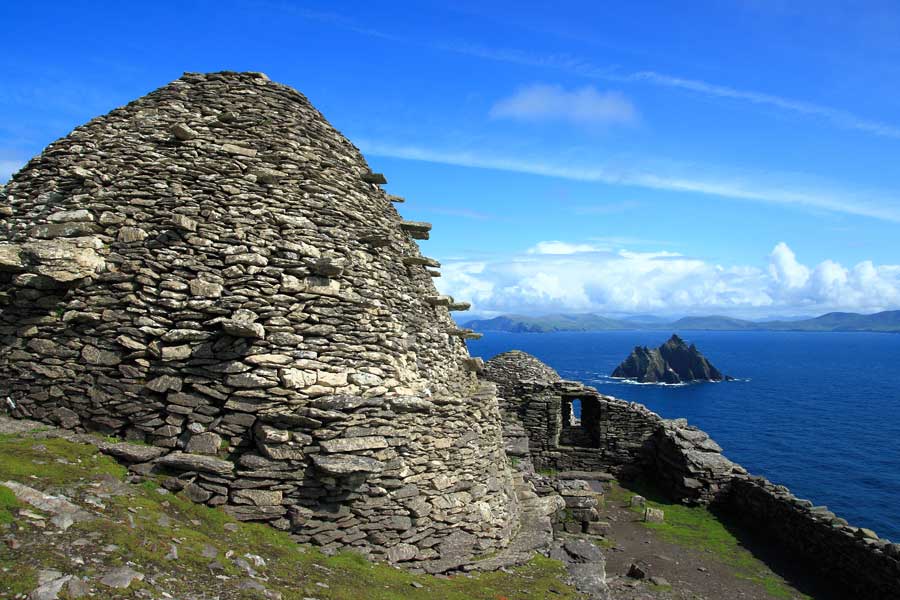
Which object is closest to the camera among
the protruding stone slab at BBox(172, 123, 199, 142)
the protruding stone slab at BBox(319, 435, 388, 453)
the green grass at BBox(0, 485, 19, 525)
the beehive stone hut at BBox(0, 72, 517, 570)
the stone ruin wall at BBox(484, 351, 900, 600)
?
the green grass at BBox(0, 485, 19, 525)

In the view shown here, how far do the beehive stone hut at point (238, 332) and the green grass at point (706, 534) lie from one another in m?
8.94

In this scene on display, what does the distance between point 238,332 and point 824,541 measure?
1874 cm

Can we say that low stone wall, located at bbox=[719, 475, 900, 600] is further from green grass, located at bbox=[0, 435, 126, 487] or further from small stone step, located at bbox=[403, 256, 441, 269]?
green grass, located at bbox=[0, 435, 126, 487]

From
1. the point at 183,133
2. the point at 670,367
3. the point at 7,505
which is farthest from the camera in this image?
the point at 670,367

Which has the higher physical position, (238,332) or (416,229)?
(416,229)

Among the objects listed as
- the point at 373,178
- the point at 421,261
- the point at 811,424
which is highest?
the point at 373,178

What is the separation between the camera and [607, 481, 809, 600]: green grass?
16562 millimetres

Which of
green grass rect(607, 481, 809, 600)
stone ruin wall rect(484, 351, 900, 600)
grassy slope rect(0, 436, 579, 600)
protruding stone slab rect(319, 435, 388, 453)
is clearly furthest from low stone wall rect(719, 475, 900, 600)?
protruding stone slab rect(319, 435, 388, 453)

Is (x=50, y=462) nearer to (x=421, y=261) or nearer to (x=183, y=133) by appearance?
(x=183, y=133)

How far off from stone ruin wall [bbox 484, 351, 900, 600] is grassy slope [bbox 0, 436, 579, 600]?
34.0ft

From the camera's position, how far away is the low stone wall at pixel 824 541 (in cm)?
1505

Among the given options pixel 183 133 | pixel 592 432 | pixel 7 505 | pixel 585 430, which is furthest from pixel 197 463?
pixel 585 430

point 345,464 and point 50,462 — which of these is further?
point 345,464

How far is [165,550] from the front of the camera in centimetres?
744
